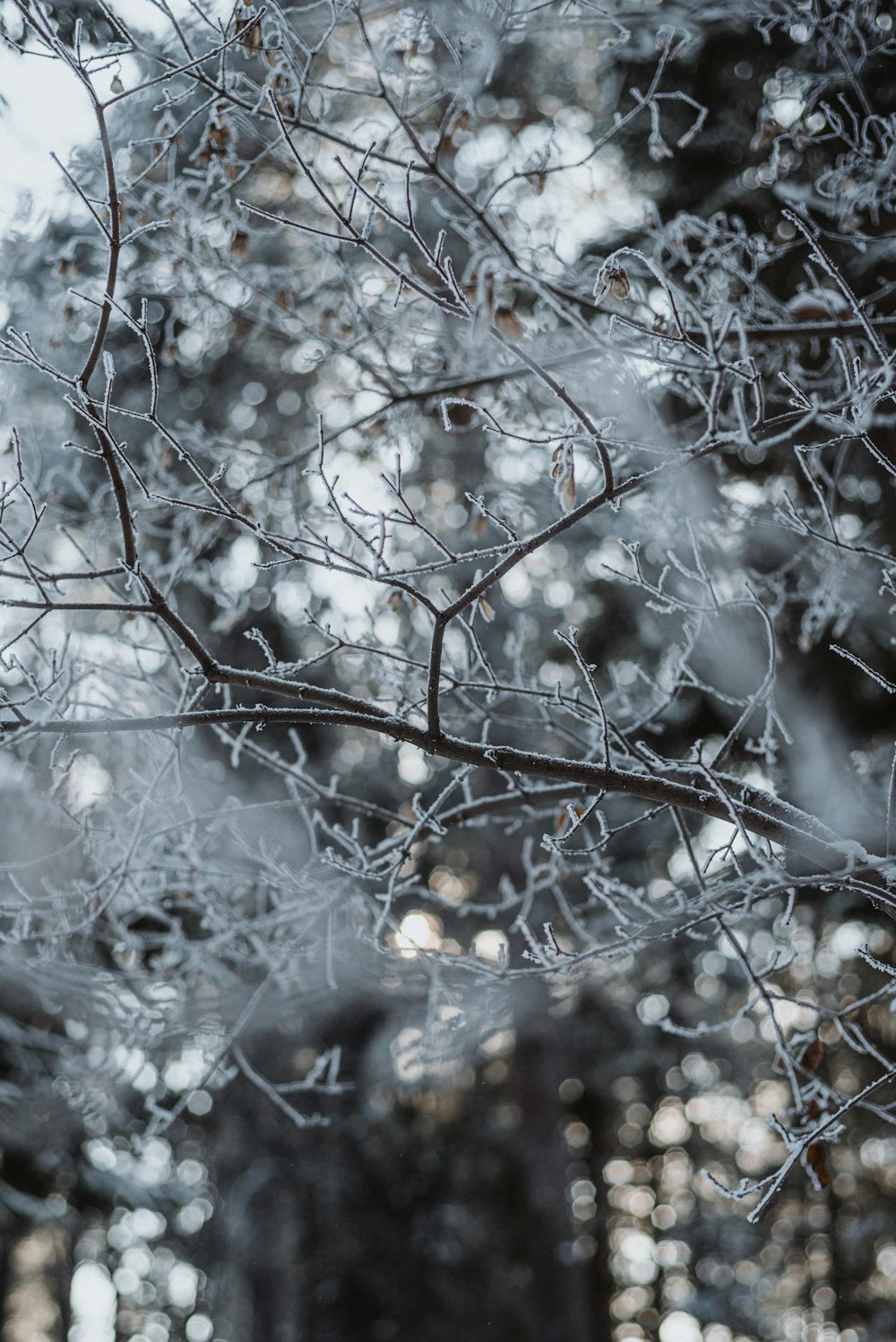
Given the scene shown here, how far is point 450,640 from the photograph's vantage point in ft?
13.9

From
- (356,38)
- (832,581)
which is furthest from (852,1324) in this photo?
(356,38)

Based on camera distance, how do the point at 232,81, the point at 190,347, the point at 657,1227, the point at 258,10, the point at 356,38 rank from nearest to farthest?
the point at 258,10
the point at 232,81
the point at 356,38
the point at 190,347
the point at 657,1227

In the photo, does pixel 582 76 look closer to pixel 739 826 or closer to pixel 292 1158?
pixel 739 826

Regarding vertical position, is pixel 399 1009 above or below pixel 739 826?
below

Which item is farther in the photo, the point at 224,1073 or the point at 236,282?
the point at 236,282

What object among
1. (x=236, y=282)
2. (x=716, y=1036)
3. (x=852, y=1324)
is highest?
(x=236, y=282)

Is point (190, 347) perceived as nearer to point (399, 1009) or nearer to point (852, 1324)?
point (399, 1009)

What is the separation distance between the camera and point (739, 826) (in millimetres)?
2025

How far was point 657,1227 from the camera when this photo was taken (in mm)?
12688

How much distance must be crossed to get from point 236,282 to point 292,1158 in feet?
26.9

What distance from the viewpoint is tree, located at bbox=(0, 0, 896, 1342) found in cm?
240

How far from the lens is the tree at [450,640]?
7.89 feet

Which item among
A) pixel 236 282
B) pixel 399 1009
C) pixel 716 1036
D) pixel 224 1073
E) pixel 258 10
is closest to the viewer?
pixel 258 10

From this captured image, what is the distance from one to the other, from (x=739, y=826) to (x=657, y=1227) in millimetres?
12452
